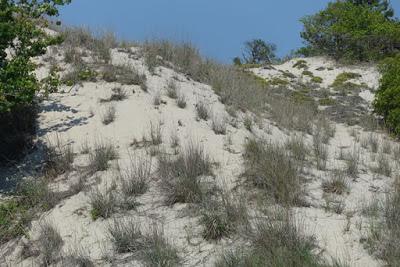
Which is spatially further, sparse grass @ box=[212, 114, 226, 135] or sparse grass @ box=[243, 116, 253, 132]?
sparse grass @ box=[243, 116, 253, 132]

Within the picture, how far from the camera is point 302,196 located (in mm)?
7148

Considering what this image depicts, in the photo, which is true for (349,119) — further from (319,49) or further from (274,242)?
(319,49)

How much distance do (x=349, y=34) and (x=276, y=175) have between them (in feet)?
71.3

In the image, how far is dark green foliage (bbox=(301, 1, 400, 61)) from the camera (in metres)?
25.3

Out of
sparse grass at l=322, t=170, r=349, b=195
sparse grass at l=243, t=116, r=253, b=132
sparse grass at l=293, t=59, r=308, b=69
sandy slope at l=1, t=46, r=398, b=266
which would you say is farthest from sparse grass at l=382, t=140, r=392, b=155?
sparse grass at l=293, t=59, r=308, b=69

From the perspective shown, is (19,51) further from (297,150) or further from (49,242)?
(297,150)

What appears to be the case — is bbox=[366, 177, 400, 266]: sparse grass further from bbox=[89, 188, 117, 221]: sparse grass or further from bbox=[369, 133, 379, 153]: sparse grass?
bbox=[369, 133, 379, 153]: sparse grass

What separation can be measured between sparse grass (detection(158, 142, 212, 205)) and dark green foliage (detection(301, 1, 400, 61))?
666 inches

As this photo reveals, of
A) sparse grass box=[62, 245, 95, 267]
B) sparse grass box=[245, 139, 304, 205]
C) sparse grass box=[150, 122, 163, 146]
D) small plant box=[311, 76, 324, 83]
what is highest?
small plant box=[311, 76, 324, 83]

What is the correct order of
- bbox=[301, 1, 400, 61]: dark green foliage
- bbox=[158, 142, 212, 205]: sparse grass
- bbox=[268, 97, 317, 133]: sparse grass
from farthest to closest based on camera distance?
bbox=[301, 1, 400, 61]: dark green foliage
bbox=[268, 97, 317, 133]: sparse grass
bbox=[158, 142, 212, 205]: sparse grass

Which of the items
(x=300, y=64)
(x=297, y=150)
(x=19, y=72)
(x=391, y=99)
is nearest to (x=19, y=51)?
(x=19, y=72)

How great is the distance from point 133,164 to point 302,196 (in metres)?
2.52

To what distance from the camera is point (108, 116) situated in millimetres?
9930

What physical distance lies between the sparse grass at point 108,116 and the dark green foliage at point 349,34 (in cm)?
1563
